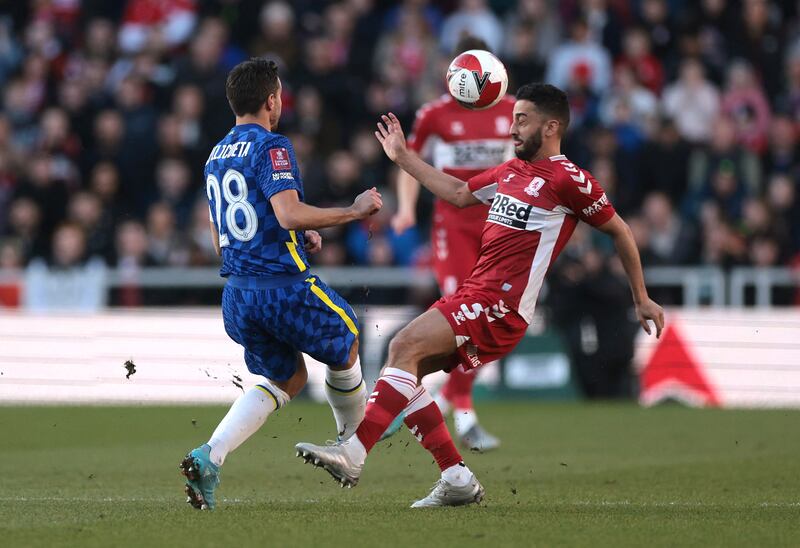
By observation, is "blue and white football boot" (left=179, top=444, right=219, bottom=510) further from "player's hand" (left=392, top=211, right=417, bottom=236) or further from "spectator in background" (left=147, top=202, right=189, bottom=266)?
"spectator in background" (left=147, top=202, right=189, bottom=266)

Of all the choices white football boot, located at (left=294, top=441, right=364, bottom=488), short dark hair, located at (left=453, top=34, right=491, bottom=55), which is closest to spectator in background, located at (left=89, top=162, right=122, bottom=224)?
short dark hair, located at (left=453, top=34, right=491, bottom=55)

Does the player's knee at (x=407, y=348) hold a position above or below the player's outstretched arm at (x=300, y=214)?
below

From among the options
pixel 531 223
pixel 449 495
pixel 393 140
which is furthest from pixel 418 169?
pixel 449 495

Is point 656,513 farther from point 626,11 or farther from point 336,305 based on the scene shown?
point 626,11

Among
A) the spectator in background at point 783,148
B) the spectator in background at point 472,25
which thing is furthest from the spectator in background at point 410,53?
the spectator in background at point 783,148

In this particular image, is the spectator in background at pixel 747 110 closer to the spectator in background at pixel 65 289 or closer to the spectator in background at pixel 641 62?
the spectator in background at pixel 641 62

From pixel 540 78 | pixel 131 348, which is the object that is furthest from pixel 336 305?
pixel 540 78

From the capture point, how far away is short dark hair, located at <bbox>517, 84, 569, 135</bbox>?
771cm

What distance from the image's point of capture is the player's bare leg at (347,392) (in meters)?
7.69

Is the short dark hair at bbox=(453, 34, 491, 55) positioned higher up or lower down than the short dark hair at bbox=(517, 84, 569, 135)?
higher up

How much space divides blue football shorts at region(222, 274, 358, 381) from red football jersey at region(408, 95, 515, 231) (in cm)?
340

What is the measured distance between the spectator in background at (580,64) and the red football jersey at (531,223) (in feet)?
33.0

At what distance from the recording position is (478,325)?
7480 mm

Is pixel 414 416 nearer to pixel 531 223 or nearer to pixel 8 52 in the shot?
pixel 531 223
